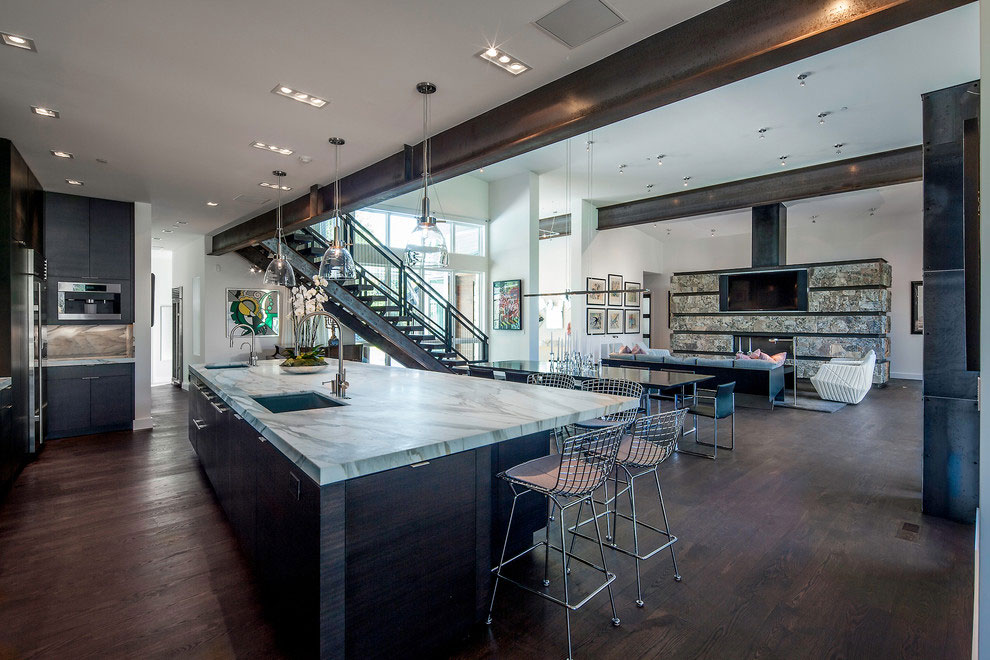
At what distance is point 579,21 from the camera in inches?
96.7

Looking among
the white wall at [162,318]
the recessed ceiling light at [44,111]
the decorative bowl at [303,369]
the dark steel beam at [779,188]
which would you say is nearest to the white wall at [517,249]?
the dark steel beam at [779,188]

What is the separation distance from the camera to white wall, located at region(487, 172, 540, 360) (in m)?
9.26

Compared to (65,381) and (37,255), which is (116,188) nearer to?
(37,255)

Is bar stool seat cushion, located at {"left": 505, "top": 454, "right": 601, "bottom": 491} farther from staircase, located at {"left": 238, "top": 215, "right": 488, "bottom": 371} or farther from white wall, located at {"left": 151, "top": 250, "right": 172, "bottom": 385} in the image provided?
white wall, located at {"left": 151, "top": 250, "right": 172, "bottom": 385}

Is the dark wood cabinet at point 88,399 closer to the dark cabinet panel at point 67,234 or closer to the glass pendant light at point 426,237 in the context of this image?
the dark cabinet panel at point 67,234

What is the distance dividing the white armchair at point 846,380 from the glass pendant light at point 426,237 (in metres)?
7.67

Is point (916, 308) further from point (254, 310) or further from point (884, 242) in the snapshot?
point (254, 310)

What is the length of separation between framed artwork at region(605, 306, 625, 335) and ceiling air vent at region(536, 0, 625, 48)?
372 inches

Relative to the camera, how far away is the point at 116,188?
5555 millimetres

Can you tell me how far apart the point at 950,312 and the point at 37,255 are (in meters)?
8.17

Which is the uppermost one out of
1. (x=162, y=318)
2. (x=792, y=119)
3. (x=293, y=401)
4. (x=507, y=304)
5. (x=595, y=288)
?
(x=792, y=119)

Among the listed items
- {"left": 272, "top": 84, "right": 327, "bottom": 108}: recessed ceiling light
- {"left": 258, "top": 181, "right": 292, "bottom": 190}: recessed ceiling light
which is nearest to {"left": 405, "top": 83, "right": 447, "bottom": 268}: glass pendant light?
Result: {"left": 272, "top": 84, "right": 327, "bottom": 108}: recessed ceiling light

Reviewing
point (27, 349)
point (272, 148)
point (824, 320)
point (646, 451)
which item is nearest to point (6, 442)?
point (27, 349)

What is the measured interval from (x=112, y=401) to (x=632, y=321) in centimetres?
1084
